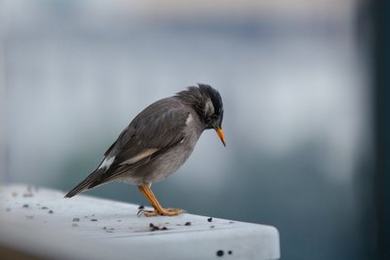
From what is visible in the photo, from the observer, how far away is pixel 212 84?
8.14 ft

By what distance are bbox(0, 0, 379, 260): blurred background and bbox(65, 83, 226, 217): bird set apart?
51 centimetres

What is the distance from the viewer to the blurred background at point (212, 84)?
2438mm

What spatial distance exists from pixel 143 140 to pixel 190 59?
4.14 ft

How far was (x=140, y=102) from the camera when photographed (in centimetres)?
258

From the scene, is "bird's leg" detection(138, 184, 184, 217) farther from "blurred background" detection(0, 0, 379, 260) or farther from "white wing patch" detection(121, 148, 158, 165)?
"blurred background" detection(0, 0, 379, 260)

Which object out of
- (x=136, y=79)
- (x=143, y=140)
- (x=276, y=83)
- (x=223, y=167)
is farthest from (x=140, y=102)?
(x=143, y=140)

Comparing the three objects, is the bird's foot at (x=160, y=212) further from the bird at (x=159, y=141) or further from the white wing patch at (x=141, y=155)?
the white wing patch at (x=141, y=155)

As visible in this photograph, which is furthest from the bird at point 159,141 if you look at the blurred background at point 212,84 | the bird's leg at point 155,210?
the blurred background at point 212,84

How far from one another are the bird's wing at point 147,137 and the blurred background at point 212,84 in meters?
0.52

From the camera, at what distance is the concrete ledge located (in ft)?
2.24

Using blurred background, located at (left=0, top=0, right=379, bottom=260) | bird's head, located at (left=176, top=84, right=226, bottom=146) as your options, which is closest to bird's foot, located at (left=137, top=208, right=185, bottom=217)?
bird's head, located at (left=176, top=84, right=226, bottom=146)

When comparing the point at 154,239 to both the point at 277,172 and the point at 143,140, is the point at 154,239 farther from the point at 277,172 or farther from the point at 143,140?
the point at 277,172

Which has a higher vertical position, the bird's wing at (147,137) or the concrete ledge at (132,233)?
the bird's wing at (147,137)

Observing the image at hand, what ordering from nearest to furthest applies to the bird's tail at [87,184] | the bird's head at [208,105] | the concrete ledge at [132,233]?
the concrete ledge at [132,233] → the bird's tail at [87,184] → the bird's head at [208,105]
